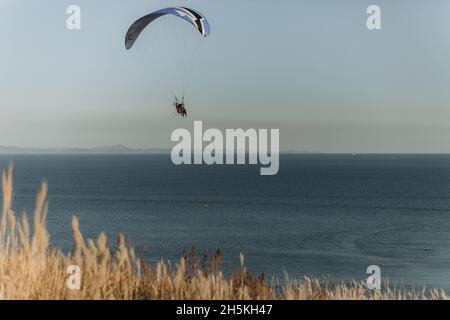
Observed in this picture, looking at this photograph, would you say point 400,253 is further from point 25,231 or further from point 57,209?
point 25,231

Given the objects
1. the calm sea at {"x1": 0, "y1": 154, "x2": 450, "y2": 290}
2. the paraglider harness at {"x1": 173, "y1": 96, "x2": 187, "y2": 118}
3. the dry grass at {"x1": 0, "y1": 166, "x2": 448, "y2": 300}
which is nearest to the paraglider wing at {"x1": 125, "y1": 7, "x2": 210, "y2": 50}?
the paraglider harness at {"x1": 173, "y1": 96, "x2": 187, "y2": 118}

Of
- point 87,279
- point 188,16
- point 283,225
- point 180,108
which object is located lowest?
point 87,279

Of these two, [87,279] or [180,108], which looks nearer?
[87,279]

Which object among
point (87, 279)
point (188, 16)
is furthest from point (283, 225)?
point (87, 279)

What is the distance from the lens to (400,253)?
92.1 metres

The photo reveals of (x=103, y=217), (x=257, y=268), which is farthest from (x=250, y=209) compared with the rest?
(x=257, y=268)

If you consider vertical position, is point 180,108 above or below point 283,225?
above

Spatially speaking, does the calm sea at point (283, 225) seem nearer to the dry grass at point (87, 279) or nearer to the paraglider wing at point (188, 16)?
the paraglider wing at point (188, 16)

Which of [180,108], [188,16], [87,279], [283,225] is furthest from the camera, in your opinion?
[283,225]

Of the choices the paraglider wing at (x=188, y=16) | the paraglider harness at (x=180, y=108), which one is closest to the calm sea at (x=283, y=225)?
the paraglider harness at (x=180, y=108)

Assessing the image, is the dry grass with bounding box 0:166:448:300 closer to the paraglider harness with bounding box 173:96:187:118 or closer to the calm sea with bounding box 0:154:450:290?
the paraglider harness with bounding box 173:96:187:118

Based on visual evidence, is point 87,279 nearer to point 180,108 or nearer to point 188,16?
point 188,16

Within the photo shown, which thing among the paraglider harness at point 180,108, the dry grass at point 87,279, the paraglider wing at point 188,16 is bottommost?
the dry grass at point 87,279

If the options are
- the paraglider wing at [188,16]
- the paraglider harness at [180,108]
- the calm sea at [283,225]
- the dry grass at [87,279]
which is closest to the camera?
the dry grass at [87,279]
